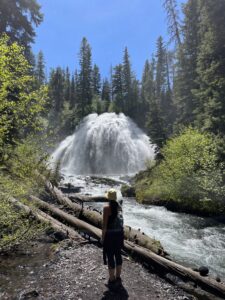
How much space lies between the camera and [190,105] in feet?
115

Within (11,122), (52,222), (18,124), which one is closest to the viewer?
(11,122)

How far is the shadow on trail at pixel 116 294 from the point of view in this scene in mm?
6730

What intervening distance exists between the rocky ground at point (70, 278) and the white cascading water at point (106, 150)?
36.0 metres

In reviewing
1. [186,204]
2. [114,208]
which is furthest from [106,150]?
[114,208]

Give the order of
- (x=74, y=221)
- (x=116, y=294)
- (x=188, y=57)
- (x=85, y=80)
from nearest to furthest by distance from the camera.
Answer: (x=116, y=294) < (x=74, y=221) < (x=188, y=57) < (x=85, y=80)

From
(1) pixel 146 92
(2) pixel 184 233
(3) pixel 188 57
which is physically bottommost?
(2) pixel 184 233

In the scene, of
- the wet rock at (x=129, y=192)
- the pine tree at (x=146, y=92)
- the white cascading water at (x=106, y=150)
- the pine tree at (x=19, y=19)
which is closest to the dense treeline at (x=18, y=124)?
the pine tree at (x=19, y=19)

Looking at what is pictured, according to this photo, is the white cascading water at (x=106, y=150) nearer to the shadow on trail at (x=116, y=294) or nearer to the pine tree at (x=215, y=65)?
the pine tree at (x=215, y=65)

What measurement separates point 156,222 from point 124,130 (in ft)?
116

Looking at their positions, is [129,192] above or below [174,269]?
above

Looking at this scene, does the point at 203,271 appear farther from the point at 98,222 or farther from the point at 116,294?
the point at 98,222

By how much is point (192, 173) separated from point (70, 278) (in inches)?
597

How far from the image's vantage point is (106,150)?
161 ft

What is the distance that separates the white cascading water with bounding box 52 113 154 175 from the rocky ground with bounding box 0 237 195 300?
36.0 m
